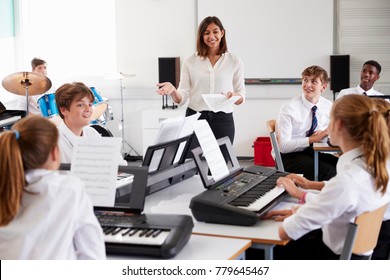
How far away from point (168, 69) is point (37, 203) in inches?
211

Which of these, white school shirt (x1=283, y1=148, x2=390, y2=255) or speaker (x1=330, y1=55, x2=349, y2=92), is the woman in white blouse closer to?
white school shirt (x1=283, y1=148, x2=390, y2=255)

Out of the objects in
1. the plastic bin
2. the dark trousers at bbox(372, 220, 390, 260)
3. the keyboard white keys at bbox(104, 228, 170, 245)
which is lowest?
the plastic bin

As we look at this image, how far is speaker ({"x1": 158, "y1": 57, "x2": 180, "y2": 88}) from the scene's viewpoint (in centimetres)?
724

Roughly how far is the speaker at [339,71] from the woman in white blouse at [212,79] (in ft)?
8.12

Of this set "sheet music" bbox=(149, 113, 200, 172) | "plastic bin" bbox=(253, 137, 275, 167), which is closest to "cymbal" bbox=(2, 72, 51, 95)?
"plastic bin" bbox=(253, 137, 275, 167)

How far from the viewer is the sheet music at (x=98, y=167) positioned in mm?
2484

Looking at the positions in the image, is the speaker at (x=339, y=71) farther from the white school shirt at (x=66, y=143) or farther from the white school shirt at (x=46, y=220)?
the white school shirt at (x=46, y=220)

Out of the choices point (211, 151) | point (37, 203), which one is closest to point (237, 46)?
point (211, 151)

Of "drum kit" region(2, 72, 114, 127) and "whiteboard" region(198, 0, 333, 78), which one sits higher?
"whiteboard" region(198, 0, 333, 78)

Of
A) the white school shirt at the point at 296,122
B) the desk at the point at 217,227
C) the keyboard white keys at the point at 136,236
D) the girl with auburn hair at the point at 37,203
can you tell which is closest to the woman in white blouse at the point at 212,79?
the white school shirt at the point at 296,122

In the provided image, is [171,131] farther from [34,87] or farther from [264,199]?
[34,87]

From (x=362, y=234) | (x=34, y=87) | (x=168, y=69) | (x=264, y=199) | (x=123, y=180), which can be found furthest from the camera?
(x=168, y=69)

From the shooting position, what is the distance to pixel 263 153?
7.11 meters

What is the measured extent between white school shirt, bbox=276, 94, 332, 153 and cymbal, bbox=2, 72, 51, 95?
9.17 feet
